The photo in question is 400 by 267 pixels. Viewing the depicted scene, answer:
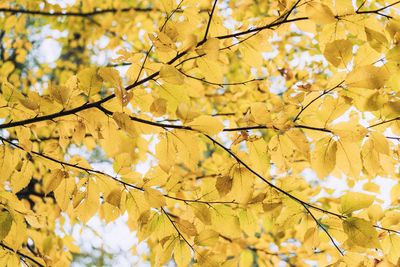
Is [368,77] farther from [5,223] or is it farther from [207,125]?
[5,223]

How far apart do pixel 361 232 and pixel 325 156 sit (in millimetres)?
178

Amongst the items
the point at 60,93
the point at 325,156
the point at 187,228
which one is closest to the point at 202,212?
the point at 187,228

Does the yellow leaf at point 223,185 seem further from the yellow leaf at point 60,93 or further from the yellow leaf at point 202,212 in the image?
the yellow leaf at point 60,93

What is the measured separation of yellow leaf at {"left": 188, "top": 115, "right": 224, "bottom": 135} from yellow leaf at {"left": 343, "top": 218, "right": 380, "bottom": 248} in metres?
0.35

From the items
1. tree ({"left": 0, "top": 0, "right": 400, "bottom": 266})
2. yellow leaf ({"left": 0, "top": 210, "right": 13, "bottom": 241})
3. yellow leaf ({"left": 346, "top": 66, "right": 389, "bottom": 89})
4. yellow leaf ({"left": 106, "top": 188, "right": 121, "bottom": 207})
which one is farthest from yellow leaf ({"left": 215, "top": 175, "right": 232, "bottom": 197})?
yellow leaf ({"left": 0, "top": 210, "right": 13, "bottom": 241})

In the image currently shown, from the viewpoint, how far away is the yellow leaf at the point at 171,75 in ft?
2.09

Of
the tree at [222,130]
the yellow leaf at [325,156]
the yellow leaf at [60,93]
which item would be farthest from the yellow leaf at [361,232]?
the yellow leaf at [60,93]

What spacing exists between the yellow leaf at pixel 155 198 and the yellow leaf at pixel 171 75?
10.7 inches

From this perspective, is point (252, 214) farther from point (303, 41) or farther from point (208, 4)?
point (303, 41)

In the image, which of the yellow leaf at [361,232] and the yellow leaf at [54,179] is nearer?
the yellow leaf at [361,232]

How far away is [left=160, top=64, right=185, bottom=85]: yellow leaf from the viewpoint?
636mm

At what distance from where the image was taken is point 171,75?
0.65 meters

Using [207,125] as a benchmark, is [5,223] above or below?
below

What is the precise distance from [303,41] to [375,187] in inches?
64.9
